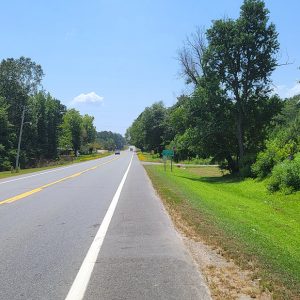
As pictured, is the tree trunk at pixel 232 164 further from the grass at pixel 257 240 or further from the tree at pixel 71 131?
the tree at pixel 71 131

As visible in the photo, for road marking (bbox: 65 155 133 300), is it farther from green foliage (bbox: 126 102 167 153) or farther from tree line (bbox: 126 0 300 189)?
green foliage (bbox: 126 102 167 153)

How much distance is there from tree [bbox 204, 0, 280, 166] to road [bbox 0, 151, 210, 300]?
1081 inches

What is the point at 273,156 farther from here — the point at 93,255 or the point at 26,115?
the point at 26,115

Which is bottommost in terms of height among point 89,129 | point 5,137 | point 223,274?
point 223,274

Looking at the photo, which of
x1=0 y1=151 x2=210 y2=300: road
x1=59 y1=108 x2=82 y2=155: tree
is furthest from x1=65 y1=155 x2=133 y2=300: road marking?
x1=59 y1=108 x2=82 y2=155: tree

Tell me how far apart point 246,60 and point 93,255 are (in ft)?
113

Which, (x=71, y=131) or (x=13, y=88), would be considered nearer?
(x=13, y=88)

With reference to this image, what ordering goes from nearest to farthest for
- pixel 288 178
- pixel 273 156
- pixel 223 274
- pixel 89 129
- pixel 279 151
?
1. pixel 223 274
2. pixel 288 178
3. pixel 279 151
4. pixel 273 156
5. pixel 89 129

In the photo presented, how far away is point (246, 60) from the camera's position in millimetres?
39594

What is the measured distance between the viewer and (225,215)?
13.0 metres

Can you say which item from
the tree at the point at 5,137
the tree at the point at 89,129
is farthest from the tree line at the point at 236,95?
the tree at the point at 89,129

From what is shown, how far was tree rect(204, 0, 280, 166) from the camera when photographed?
128ft

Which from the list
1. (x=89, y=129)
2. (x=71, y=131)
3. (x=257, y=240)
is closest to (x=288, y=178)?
(x=257, y=240)

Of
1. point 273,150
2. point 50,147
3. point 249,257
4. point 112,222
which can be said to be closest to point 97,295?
point 249,257
